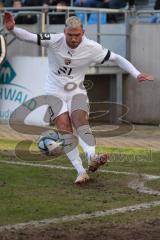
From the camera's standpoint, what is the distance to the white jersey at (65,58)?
8.77 m

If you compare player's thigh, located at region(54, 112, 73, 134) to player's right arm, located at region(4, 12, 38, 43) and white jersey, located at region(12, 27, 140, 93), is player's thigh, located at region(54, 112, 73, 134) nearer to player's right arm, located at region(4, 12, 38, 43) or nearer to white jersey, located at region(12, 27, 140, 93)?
white jersey, located at region(12, 27, 140, 93)

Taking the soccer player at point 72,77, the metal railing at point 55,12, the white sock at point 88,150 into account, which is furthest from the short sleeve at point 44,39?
the metal railing at point 55,12

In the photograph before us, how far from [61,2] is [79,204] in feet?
40.1

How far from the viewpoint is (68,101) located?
8883 millimetres

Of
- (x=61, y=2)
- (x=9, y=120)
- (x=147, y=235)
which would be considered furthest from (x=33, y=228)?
(x=61, y=2)

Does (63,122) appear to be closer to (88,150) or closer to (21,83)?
(88,150)

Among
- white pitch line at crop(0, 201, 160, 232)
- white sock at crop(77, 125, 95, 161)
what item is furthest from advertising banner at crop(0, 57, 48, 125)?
white pitch line at crop(0, 201, 160, 232)

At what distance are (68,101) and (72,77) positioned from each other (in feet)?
1.06

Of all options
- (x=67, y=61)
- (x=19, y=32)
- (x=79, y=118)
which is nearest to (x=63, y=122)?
(x=79, y=118)

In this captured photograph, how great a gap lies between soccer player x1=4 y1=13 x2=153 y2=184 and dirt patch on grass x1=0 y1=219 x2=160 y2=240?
2.31m

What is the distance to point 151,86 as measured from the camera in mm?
17547

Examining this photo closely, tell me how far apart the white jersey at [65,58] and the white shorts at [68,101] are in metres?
0.10

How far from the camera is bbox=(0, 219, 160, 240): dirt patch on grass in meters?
5.97

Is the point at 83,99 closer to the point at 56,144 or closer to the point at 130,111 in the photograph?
the point at 56,144
